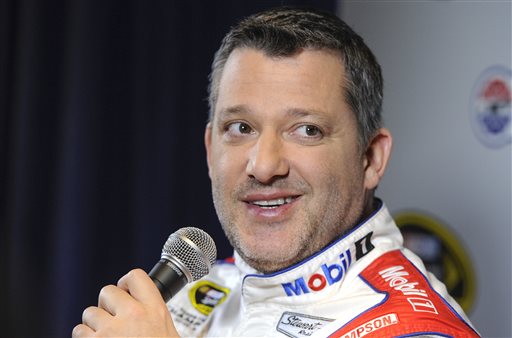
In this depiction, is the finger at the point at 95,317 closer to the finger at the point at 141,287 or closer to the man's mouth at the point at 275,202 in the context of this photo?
the finger at the point at 141,287

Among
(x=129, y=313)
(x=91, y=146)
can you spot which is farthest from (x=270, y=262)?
(x=91, y=146)

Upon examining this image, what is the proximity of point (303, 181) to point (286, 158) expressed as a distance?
5 cm

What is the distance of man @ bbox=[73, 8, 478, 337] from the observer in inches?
44.6

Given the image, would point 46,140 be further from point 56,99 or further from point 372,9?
point 372,9

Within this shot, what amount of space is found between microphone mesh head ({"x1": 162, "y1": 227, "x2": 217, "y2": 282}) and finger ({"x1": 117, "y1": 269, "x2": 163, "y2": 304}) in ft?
0.27

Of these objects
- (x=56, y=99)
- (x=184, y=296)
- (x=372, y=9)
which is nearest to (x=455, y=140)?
(x=372, y=9)

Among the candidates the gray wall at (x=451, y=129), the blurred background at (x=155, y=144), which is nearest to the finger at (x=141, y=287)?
the blurred background at (x=155, y=144)

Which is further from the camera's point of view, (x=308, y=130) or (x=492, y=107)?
(x=492, y=107)

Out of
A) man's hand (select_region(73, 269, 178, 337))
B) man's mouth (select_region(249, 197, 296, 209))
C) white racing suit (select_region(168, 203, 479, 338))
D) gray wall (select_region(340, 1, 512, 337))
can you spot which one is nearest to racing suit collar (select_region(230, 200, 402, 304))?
white racing suit (select_region(168, 203, 479, 338))

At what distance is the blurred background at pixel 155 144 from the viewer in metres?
1.81

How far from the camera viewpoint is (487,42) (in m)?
1.87

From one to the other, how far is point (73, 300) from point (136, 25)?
818 millimetres

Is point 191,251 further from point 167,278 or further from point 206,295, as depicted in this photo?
point 206,295

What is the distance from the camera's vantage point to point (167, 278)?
2.95 feet
